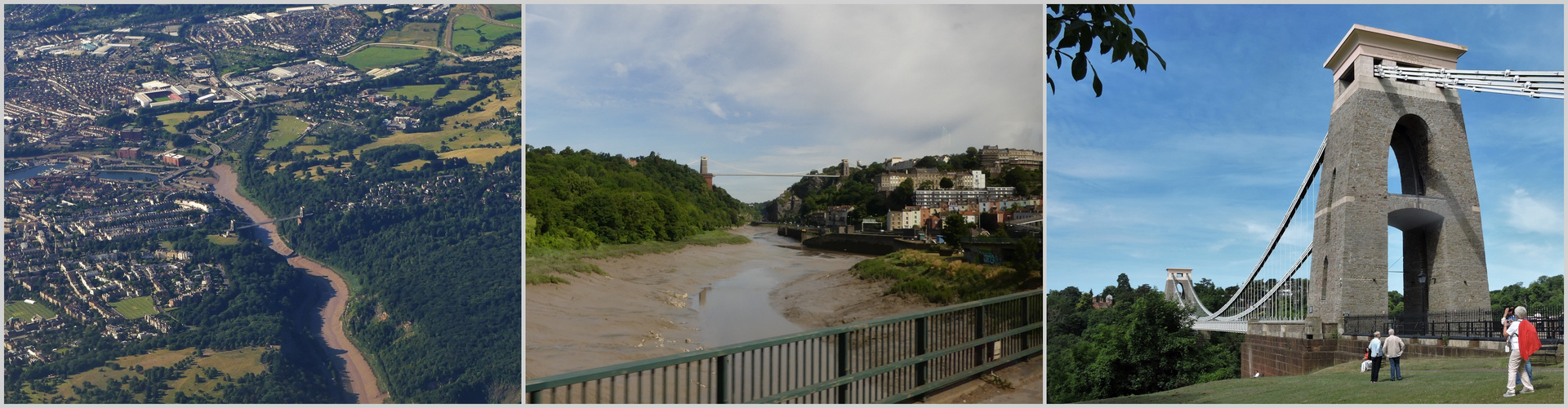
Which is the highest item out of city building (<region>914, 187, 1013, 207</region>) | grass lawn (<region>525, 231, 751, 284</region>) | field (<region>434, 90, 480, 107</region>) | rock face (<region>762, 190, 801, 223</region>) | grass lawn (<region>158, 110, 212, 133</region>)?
field (<region>434, 90, 480, 107</region>)

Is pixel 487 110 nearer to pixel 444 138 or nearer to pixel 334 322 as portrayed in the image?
pixel 444 138

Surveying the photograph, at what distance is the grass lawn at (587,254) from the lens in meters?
4.23

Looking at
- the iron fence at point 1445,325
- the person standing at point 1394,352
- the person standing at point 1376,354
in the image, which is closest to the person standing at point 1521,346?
the person standing at point 1376,354

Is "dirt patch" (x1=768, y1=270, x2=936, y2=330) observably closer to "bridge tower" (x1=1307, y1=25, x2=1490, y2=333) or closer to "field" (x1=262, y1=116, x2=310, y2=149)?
"bridge tower" (x1=1307, y1=25, x2=1490, y2=333)

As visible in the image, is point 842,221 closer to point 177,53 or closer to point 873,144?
point 873,144

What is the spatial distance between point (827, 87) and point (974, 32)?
0.88m

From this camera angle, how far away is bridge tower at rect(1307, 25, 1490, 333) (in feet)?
47.9

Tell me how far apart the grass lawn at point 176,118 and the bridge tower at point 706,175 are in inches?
1127

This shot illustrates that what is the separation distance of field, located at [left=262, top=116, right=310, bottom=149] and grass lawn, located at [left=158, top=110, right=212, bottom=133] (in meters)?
2.22

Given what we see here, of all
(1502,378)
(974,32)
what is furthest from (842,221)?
(1502,378)

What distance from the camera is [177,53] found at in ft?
81.4

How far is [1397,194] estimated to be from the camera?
49.5 ft

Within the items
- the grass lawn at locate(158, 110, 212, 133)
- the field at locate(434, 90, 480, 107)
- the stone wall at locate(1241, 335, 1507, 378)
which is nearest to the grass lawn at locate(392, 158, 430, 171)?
the field at locate(434, 90, 480, 107)

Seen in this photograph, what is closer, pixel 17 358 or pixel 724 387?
pixel 724 387
